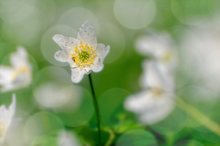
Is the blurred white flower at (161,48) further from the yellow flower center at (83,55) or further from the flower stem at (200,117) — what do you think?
the yellow flower center at (83,55)

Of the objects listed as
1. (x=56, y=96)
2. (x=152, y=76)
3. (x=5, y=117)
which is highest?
(x=5, y=117)

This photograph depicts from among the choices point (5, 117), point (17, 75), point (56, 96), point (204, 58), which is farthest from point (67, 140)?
point (204, 58)

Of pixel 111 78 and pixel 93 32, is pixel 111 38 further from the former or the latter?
pixel 93 32

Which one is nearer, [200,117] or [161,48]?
[200,117]

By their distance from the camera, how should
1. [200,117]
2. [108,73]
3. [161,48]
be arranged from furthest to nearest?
[108,73], [161,48], [200,117]

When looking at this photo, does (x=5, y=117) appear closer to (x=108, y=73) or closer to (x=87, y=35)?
(x=87, y=35)
